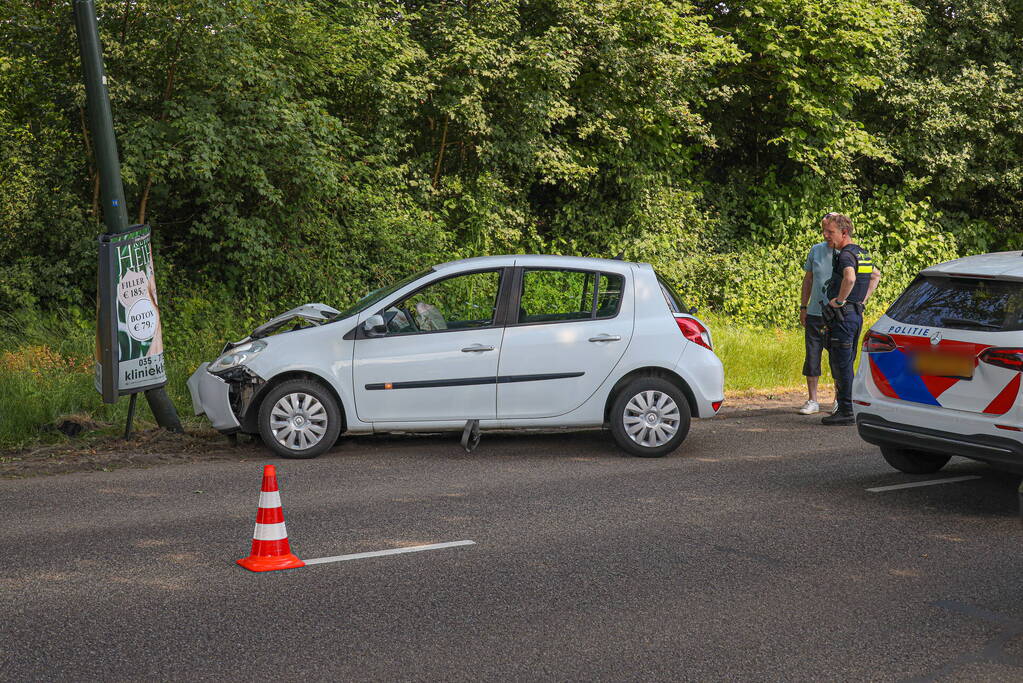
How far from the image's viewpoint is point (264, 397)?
28.1 ft

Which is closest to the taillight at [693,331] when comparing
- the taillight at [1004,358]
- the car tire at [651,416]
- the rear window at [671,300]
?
the rear window at [671,300]

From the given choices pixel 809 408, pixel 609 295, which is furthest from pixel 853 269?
pixel 609 295

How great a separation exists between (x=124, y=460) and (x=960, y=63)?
18.8 metres

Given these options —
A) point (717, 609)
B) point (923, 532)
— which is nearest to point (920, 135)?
point (923, 532)

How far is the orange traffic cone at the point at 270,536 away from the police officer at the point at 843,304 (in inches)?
251

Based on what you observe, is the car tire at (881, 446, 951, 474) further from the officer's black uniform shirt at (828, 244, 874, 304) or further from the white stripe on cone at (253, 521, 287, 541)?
the white stripe on cone at (253, 521, 287, 541)

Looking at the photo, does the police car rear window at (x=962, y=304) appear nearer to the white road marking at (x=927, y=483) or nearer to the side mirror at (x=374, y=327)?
the white road marking at (x=927, y=483)

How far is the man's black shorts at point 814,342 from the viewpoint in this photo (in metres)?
10.7

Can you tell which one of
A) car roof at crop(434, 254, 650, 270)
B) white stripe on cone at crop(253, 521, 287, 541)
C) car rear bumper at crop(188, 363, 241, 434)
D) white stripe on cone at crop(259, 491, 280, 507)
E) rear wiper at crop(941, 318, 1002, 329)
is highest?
car roof at crop(434, 254, 650, 270)

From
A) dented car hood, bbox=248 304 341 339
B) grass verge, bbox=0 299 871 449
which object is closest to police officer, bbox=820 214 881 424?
grass verge, bbox=0 299 871 449

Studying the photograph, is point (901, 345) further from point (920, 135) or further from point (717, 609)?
point (920, 135)

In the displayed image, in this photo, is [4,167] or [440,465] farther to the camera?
[4,167]

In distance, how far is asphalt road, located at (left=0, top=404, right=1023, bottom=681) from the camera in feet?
14.5

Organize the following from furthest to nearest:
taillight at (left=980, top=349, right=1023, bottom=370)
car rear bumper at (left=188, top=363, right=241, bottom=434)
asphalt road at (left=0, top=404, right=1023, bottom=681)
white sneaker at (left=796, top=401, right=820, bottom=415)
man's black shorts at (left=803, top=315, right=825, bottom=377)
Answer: white sneaker at (left=796, top=401, right=820, bottom=415) < man's black shorts at (left=803, top=315, right=825, bottom=377) < car rear bumper at (left=188, top=363, right=241, bottom=434) < taillight at (left=980, top=349, right=1023, bottom=370) < asphalt road at (left=0, top=404, right=1023, bottom=681)
